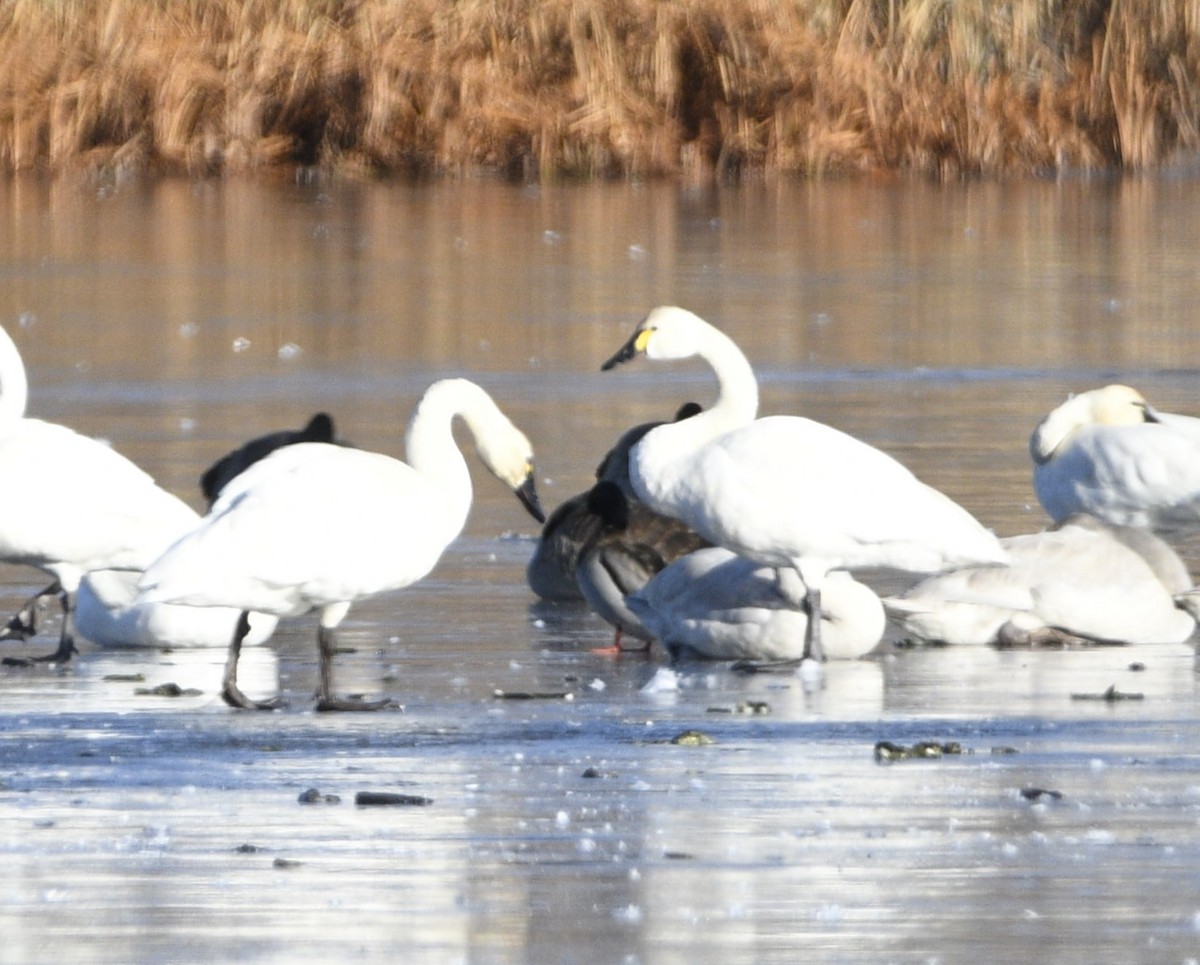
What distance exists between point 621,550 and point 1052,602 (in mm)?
1371

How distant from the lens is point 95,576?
28.2 feet

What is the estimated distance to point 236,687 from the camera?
24.9 feet

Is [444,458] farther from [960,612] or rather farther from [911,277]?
[911,277]

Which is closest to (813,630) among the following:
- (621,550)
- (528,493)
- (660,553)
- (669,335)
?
(528,493)

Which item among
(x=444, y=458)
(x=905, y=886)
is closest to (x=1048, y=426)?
(x=444, y=458)

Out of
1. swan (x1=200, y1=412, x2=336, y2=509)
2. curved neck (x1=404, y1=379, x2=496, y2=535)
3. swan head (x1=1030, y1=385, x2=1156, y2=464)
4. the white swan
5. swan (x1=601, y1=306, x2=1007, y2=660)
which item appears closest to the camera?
curved neck (x1=404, y1=379, x2=496, y2=535)

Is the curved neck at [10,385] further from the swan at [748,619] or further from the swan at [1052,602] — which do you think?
the swan at [1052,602]

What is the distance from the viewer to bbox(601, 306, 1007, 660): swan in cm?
802

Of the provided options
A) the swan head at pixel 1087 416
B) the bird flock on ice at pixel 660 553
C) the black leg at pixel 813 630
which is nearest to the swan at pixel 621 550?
the bird flock on ice at pixel 660 553

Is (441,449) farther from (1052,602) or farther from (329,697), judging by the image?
(1052,602)

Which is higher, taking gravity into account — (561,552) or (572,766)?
(572,766)

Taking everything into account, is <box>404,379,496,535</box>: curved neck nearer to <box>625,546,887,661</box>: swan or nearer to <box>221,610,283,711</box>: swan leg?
<box>221,610,283,711</box>: swan leg

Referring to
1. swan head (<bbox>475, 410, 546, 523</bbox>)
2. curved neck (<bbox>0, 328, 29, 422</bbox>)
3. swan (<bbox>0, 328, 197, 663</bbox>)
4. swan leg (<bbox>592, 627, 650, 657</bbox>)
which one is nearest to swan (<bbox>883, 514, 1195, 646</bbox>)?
swan leg (<bbox>592, 627, 650, 657</bbox>)

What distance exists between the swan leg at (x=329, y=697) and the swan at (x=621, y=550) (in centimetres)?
130
